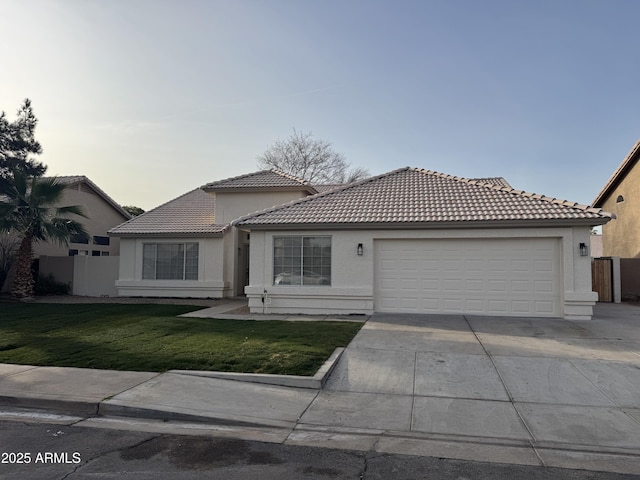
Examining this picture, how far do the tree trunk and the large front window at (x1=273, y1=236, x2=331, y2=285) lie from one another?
1140 cm

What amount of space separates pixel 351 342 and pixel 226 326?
3580mm

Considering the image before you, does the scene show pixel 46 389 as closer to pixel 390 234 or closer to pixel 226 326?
pixel 226 326

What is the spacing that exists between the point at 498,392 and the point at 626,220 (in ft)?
64.3

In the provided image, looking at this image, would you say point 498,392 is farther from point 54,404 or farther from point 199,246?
point 199,246

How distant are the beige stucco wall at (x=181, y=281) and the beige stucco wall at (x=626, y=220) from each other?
1848cm

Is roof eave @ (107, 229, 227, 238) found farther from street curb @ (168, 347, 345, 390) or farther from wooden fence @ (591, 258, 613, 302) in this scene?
wooden fence @ (591, 258, 613, 302)

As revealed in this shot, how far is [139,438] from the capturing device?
507 centimetres


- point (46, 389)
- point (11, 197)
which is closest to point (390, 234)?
point (46, 389)

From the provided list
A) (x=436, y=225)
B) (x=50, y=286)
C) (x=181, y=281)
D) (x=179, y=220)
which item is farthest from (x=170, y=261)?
(x=436, y=225)

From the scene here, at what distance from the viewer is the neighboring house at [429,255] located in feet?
40.2

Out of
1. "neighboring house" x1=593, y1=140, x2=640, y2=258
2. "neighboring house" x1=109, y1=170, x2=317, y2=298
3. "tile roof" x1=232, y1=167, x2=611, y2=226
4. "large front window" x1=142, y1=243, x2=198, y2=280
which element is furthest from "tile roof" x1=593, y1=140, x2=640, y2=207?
"large front window" x1=142, y1=243, x2=198, y2=280

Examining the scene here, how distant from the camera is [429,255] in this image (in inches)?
517

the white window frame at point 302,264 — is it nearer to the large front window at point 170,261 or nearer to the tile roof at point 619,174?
the large front window at point 170,261

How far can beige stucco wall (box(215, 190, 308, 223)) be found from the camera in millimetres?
19359
